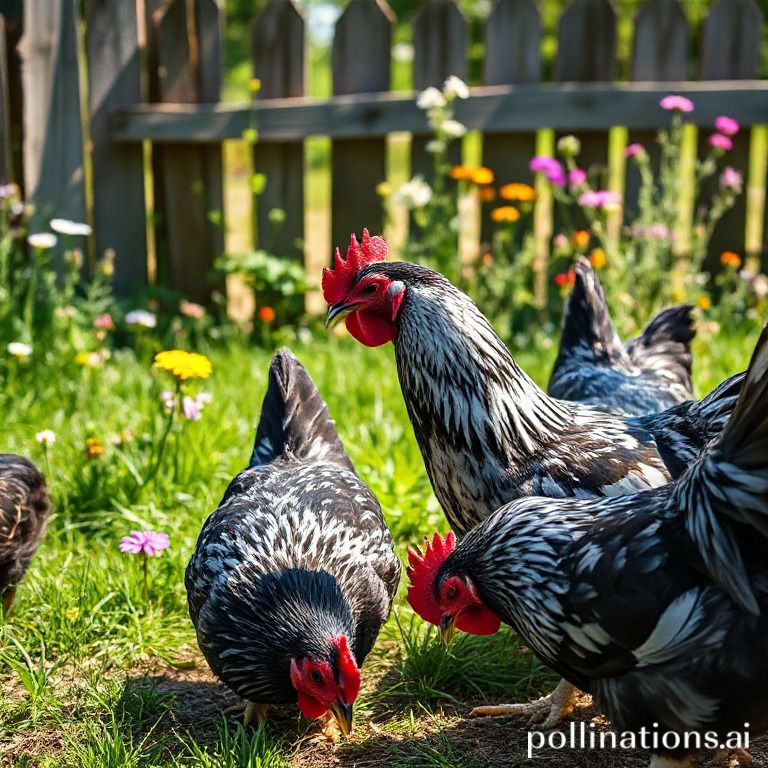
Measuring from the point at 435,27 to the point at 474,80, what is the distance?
586 centimetres

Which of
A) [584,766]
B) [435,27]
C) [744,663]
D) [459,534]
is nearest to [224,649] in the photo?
[459,534]

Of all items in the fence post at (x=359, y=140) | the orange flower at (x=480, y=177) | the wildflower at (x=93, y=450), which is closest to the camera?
the wildflower at (x=93, y=450)

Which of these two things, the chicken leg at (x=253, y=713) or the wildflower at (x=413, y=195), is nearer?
the chicken leg at (x=253, y=713)

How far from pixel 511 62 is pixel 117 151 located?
2.66m

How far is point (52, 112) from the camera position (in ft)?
20.5

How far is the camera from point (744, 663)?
8.06 feet

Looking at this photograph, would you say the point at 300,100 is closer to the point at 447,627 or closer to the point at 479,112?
the point at 479,112

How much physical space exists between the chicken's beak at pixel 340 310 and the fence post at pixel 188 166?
10.8 feet

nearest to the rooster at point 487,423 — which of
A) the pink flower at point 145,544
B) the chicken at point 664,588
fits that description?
the chicken at point 664,588

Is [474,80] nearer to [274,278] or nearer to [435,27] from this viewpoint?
[435,27]

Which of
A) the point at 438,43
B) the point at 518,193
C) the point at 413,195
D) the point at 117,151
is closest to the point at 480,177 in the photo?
the point at 518,193

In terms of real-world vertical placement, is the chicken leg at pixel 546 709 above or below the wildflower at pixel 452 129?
below

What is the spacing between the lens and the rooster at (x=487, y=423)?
3.25 metres

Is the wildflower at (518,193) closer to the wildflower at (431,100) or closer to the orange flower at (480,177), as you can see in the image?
the orange flower at (480,177)
